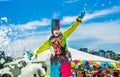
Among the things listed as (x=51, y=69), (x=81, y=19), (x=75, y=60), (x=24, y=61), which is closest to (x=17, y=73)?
(x=24, y=61)

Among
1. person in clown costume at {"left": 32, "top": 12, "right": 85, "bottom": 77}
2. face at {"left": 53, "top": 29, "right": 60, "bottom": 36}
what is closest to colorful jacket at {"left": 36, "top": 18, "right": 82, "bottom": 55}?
person in clown costume at {"left": 32, "top": 12, "right": 85, "bottom": 77}

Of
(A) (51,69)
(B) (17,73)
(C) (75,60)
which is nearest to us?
(B) (17,73)

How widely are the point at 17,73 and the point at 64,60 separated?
3.09m

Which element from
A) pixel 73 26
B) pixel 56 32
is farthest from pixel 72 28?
pixel 56 32

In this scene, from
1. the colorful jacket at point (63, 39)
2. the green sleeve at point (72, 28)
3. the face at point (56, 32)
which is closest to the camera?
the face at point (56, 32)

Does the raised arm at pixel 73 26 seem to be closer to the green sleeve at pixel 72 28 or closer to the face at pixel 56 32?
the green sleeve at pixel 72 28

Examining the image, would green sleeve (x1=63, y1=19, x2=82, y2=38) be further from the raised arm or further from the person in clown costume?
the person in clown costume

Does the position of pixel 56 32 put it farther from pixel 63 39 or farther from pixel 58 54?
pixel 58 54

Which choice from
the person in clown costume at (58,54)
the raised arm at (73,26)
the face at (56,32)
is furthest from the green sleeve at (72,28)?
the face at (56,32)

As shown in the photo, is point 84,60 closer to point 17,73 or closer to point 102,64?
point 102,64

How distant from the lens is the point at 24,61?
51.7ft

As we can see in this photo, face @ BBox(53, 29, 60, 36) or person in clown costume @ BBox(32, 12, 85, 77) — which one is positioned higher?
Answer: face @ BBox(53, 29, 60, 36)

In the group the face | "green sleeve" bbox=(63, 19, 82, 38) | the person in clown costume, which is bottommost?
the person in clown costume

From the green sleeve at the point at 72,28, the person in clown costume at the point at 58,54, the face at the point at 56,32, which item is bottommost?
the person in clown costume at the point at 58,54
